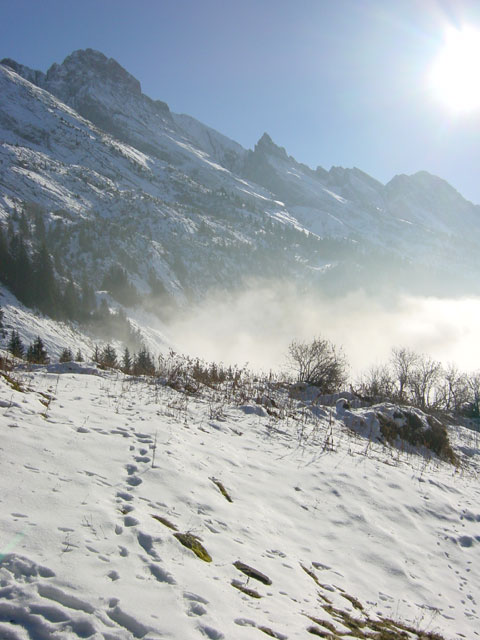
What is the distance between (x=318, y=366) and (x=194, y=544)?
56.9 ft

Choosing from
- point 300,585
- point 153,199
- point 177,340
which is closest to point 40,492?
point 300,585

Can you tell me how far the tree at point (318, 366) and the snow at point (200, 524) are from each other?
8718 millimetres

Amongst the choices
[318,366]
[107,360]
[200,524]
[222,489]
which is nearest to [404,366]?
[318,366]

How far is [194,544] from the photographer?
185 inches

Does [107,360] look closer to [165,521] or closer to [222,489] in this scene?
[222,489]

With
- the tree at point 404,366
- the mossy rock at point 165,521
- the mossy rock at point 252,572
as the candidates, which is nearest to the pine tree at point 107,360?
the mossy rock at point 165,521

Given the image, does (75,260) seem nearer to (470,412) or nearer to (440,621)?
(470,412)

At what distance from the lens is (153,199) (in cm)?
18538

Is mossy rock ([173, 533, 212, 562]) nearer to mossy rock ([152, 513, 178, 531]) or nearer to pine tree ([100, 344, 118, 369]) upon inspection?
mossy rock ([152, 513, 178, 531])

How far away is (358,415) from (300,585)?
10423mm

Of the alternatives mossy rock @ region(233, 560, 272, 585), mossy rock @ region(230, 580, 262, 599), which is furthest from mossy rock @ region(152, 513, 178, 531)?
mossy rock @ region(230, 580, 262, 599)

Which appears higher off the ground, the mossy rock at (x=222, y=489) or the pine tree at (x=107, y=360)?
the mossy rock at (x=222, y=489)

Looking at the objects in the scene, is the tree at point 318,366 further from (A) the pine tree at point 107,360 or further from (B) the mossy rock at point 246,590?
(B) the mossy rock at point 246,590

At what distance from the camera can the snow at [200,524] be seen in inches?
132
